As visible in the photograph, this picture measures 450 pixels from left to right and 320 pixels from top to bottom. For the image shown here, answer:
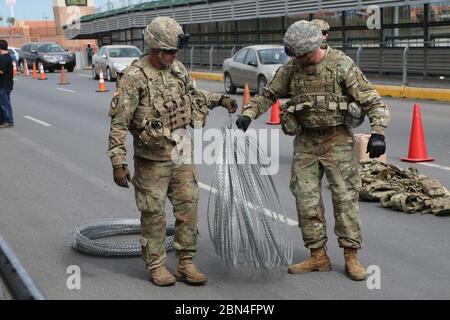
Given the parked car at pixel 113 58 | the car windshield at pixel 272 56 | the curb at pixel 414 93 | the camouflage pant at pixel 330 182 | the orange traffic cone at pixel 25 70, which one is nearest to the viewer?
the camouflage pant at pixel 330 182

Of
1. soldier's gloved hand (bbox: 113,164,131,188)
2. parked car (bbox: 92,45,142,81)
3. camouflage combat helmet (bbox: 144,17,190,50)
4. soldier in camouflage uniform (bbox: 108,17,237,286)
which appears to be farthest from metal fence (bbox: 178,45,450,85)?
soldier's gloved hand (bbox: 113,164,131,188)

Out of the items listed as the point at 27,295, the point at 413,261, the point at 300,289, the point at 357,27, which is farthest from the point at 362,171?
the point at 357,27

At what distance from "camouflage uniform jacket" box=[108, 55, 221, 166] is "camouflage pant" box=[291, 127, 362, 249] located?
99 cm

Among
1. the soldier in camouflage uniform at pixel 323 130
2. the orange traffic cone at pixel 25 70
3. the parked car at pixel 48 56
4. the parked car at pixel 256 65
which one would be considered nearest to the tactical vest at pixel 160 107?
the soldier in camouflage uniform at pixel 323 130

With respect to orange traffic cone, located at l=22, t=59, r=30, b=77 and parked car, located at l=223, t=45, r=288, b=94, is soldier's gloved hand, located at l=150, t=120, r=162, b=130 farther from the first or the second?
orange traffic cone, located at l=22, t=59, r=30, b=77

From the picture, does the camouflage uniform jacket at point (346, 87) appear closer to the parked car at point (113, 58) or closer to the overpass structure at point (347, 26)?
the overpass structure at point (347, 26)

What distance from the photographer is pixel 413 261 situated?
5.34 meters

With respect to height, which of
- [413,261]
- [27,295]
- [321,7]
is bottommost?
[413,261]

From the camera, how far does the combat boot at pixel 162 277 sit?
4.85 metres

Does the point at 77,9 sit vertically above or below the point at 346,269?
above

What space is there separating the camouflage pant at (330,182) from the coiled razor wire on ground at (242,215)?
0.90ft

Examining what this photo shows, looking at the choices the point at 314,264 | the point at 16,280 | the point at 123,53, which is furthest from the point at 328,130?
the point at 123,53
